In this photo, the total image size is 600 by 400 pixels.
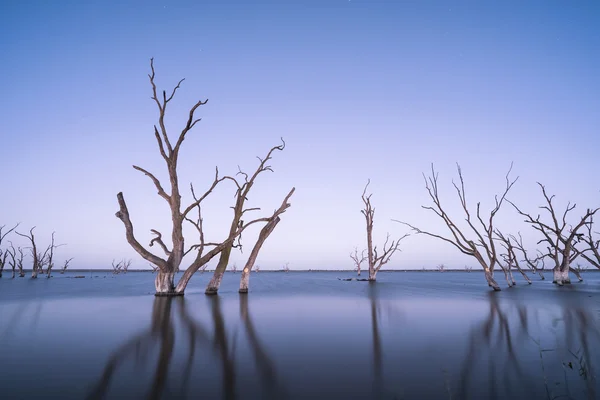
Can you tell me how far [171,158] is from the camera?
14211 mm

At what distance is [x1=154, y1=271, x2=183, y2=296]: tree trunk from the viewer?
1427cm

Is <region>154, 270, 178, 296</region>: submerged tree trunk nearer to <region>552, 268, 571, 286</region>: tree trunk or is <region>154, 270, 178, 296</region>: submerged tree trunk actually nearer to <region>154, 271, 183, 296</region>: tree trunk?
<region>154, 271, 183, 296</region>: tree trunk

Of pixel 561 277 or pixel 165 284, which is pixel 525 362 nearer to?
pixel 165 284

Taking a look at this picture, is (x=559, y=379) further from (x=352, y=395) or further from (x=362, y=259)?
(x=362, y=259)

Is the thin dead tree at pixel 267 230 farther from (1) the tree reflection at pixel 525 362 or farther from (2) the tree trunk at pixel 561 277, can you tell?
(2) the tree trunk at pixel 561 277

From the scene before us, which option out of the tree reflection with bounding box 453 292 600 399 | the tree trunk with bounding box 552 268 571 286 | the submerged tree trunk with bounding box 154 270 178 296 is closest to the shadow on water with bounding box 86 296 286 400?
the tree reflection with bounding box 453 292 600 399

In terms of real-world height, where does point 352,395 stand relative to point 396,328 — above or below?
above

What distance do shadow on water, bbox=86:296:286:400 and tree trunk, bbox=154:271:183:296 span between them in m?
6.64

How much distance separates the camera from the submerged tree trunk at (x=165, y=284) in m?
14.3

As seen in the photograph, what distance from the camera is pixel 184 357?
4.59 m

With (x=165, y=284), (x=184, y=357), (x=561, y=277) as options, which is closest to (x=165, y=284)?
(x=165, y=284)

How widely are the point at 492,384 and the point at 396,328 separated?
3.80 meters

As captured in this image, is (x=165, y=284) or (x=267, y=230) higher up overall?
Result: (x=267, y=230)

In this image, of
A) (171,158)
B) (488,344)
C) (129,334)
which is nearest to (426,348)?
(488,344)
